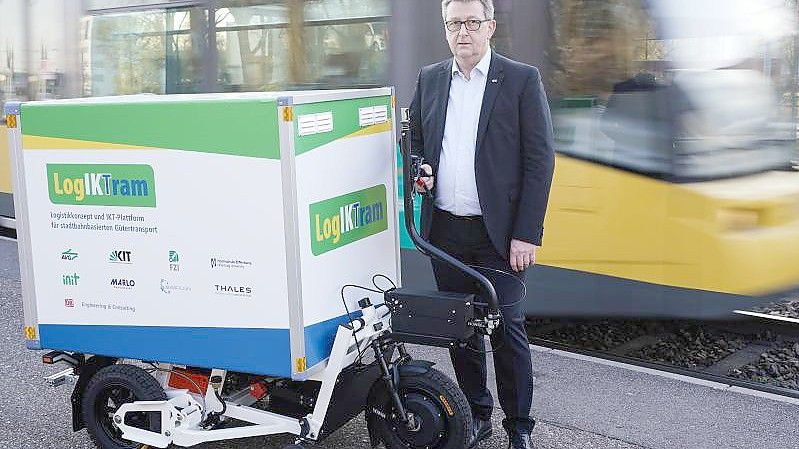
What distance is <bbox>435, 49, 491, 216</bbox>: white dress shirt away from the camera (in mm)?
3740

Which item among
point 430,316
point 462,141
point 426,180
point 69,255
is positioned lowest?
point 430,316

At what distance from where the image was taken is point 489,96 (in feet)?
12.1

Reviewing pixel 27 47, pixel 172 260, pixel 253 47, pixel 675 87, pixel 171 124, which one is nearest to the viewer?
pixel 171 124

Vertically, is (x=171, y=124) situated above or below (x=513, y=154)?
above

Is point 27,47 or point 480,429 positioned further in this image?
point 27,47

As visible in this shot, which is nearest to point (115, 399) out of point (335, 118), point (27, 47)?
point (335, 118)

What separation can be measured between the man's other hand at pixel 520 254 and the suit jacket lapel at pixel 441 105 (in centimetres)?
46

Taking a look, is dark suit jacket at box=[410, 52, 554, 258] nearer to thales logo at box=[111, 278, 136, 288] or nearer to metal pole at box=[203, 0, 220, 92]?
thales logo at box=[111, 278, 136, 288]

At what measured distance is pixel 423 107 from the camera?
12.9 ft

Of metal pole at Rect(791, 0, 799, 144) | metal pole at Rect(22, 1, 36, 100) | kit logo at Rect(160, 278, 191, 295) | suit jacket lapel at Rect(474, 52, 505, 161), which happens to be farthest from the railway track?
metal pole at Rect(22, 1, 36, 100)

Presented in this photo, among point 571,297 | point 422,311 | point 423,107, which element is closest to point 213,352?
point 422,311

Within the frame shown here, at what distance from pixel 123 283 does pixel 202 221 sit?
476mm

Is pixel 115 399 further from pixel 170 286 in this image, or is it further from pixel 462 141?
pixel 462 141

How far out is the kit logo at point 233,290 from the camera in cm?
352
